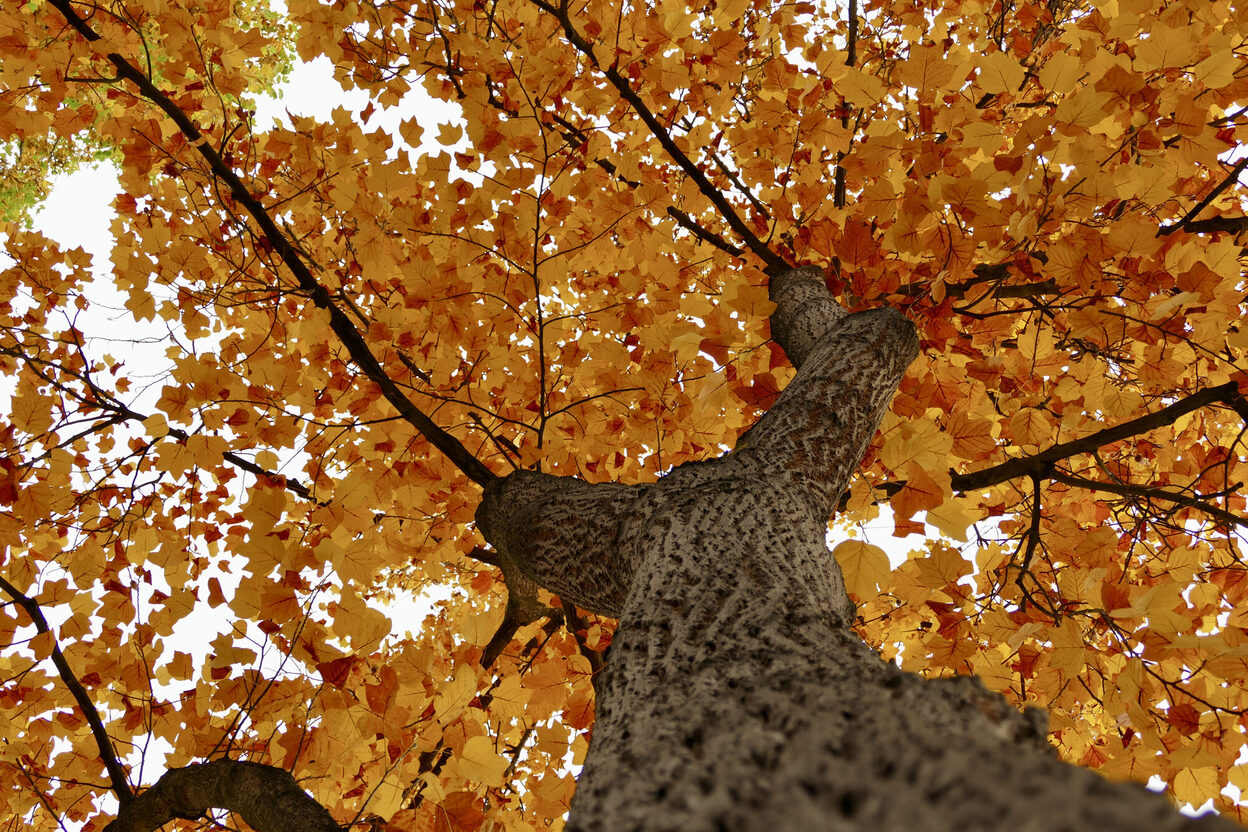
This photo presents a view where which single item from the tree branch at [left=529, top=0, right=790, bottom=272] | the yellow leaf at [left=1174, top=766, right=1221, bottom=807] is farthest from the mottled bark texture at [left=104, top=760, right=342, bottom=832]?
the tree branch at [left=529, top=0, right=790, bottom=272]

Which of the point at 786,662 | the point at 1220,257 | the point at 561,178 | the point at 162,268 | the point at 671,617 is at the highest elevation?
the point at 561,178

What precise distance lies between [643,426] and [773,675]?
2013mm

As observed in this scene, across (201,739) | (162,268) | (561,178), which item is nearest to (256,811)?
(201,739)

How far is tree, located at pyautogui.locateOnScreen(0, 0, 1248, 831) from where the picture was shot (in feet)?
5.43

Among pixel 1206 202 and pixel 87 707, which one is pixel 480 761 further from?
pixel 1206 202

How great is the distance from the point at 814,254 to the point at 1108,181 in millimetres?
1721

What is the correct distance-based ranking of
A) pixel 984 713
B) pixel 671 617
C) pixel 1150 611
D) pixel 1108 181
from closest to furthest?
pixel 984 713 → pixel 671 617 → pixel 1150 611 → pixel 1108 181

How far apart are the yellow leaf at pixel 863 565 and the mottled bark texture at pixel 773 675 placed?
0.35 ft

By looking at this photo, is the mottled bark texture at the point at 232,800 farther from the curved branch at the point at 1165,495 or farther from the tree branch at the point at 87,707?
the curved branch at the point at 1165,495

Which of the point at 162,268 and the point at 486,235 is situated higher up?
the point at 486,235

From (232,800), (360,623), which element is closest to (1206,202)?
(360,623)

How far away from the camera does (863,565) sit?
1.66m

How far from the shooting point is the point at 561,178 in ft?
9.30

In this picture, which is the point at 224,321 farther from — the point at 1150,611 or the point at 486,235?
the point at 1150,611
